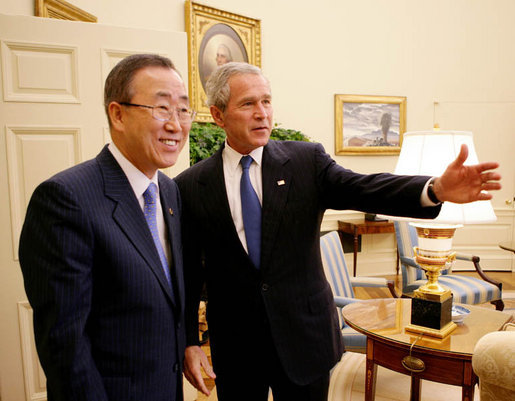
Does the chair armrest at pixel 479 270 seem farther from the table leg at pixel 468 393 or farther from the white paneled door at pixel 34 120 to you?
the white paneled door at pixel 34 120

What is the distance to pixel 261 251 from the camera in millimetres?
1493

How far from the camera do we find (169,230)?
1.31 metres

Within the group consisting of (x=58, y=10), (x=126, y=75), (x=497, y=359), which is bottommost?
(x=497, y=359)

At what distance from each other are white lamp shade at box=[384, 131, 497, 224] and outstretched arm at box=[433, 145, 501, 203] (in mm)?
721

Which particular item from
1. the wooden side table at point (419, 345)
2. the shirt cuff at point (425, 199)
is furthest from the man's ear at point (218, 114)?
the wooden side table at point (419, 345)

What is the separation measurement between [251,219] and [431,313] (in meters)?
1.08

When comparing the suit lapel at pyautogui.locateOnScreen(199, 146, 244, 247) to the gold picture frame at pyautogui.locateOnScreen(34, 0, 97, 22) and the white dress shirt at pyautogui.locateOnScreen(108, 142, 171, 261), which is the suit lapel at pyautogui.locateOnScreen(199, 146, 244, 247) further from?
the gold picture frame at pyautogui.locateOnScreen(34, 0, 97, 22)

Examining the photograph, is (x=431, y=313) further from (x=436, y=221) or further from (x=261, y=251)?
(x=261, y=251)

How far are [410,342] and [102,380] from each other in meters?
1.41

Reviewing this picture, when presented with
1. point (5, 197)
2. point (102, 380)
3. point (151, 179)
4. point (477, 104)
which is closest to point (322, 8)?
point (477, 104)

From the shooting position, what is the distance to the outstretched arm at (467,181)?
3.74ft

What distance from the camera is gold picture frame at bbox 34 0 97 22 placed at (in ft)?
10.7

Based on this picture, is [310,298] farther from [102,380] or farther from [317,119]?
[317,119]

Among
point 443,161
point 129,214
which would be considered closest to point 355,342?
point 443,161
